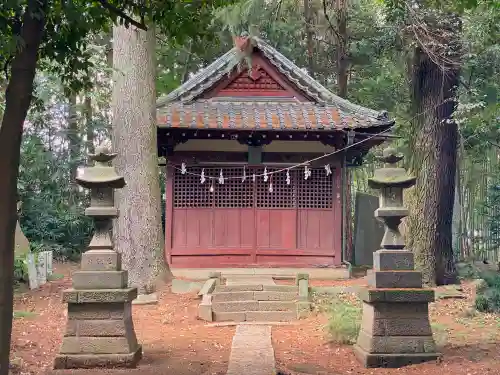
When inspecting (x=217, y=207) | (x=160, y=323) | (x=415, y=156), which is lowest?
(x=160, y=323)

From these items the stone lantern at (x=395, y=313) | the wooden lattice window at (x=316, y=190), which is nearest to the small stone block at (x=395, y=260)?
the stone lantern at (x=395, y=313)

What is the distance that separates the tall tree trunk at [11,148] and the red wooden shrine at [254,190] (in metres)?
9.86

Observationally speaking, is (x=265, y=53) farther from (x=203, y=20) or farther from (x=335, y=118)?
(x=203, y=20)

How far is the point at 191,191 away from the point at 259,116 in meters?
2.57

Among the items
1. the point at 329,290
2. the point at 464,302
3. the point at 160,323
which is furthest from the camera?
the point at 329,290

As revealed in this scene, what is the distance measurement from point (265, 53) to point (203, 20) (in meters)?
9.62

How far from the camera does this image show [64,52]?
189 inches

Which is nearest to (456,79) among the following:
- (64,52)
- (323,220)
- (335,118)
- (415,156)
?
(415,156)

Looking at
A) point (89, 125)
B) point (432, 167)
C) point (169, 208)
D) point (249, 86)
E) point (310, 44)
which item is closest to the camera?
point (432, 167)

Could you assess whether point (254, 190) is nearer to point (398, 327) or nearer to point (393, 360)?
point (398, 327)

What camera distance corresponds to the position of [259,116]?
1384 centimetres

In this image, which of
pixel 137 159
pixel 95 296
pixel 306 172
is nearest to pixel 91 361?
pixel 95 296

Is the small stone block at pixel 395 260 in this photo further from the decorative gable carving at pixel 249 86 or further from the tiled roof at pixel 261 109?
the decorative gable carving at pixel 249 86

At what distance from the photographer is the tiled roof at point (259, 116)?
43.4ft
